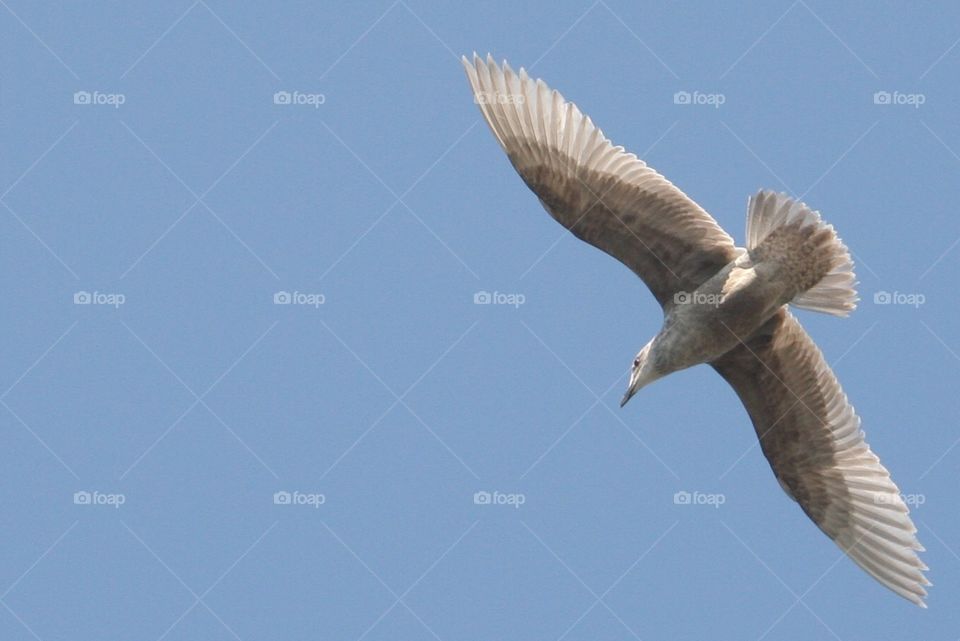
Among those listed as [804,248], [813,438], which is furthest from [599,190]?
[813,438]

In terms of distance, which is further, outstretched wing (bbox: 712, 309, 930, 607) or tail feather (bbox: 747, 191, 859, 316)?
outstretched wing (bbox: 712, 309, 930, 607)

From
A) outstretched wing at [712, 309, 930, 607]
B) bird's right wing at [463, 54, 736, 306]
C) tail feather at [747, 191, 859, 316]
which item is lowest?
outstretched wing at [712, 309, 930, 607]

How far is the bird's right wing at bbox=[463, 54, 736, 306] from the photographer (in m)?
15.1

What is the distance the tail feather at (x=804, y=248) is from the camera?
1452cm

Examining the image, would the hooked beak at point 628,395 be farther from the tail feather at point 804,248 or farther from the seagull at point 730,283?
the tail feather at point 804,248

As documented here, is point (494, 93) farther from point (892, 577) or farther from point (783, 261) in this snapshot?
point (892, 577)

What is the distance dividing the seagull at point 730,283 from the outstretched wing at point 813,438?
0.01 metres

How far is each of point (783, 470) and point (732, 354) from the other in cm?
109

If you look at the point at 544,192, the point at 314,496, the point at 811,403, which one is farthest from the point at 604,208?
the point at 314,496

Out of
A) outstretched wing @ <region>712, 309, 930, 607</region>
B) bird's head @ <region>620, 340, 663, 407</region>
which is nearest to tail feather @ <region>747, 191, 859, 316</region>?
outstretched wing @ <region>712, 309, 930, 607</region>

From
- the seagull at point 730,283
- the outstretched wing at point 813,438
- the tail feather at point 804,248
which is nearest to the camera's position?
the tail feather at point 804,248

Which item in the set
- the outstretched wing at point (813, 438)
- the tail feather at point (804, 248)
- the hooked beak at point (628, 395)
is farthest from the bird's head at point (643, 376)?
the tail feather at point (804, 248)

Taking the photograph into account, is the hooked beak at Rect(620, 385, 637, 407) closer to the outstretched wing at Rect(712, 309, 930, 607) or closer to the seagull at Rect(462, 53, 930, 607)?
the seagull at Rect(462, 53, 930, 607)

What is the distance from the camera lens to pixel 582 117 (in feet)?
50.0
